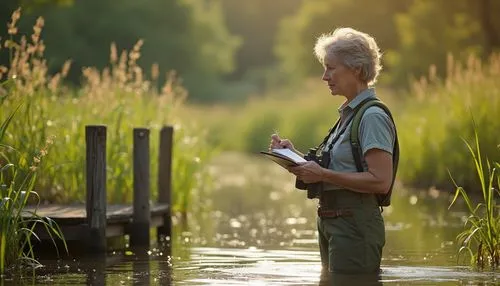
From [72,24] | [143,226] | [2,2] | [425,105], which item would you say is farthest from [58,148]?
[72,24]

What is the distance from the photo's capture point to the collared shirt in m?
7.69

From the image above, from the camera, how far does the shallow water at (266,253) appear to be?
9086 millimetres

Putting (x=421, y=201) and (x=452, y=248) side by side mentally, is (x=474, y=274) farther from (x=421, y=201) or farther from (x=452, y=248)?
(x=421, y=201)

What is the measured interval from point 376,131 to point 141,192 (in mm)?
4935

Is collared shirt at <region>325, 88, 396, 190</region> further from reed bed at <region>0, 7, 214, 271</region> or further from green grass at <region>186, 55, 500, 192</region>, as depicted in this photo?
green grass at <region>186, 55, 500, 192</region>

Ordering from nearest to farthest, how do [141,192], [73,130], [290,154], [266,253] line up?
[290,154] → [266,253] → [141,192] → [73,130]

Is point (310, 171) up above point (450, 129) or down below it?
below

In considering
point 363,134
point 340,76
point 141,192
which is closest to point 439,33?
point 141,192

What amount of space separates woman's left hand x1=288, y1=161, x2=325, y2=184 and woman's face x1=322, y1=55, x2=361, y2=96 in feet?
1.85

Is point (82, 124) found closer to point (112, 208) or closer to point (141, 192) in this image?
point (112, 208)

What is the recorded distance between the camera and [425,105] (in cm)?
2341

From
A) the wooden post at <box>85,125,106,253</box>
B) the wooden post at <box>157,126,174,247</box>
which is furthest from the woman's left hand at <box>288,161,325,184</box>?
the wooden post at <box>157,126,174,247</box>

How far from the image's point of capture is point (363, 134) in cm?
774

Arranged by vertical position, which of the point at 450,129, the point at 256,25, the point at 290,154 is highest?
the point at 256,25
